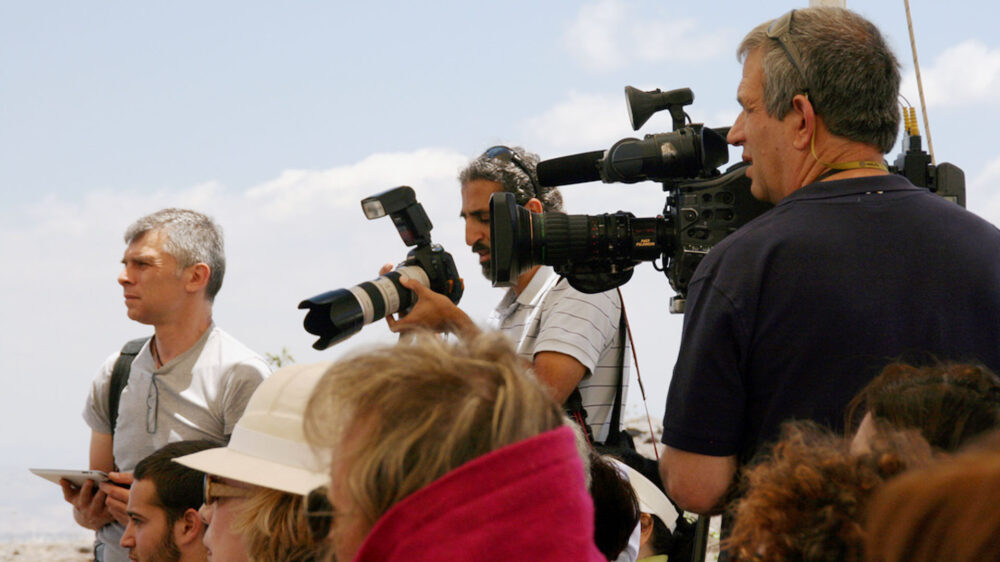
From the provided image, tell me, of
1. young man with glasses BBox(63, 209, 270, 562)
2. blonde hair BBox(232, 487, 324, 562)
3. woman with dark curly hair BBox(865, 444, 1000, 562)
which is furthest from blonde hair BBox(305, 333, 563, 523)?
young man with glasses BBox(63, 209, 270, 562)

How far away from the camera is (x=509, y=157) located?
10.3 feet

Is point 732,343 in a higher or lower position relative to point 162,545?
higher

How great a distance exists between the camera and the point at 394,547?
3.14 ft

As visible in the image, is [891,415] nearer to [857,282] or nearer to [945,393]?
[945,393]

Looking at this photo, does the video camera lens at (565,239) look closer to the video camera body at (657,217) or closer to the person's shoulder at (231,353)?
the video camera body at (657,217)

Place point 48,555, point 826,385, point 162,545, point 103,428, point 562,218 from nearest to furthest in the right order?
1. point 826,385
2. point 562,218
3. point 162,545
4. point 103,428
5. point 48,555

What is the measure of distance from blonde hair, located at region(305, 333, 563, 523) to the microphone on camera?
4.57 feet

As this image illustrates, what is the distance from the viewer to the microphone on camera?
244 cm

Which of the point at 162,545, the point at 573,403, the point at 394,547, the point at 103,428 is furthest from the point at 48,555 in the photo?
the point at 394,547

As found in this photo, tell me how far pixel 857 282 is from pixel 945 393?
0.47 m

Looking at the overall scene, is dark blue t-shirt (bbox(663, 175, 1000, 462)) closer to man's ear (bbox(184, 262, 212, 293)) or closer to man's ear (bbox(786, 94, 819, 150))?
man's ear (bbox(786, 94, 819, 150))

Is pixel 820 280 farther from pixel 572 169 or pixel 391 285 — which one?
pixel 391 285

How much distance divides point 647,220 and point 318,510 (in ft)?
3.58

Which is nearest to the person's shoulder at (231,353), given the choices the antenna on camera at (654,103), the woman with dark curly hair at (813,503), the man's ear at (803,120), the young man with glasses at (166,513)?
the young man with glasses at (166,513)
